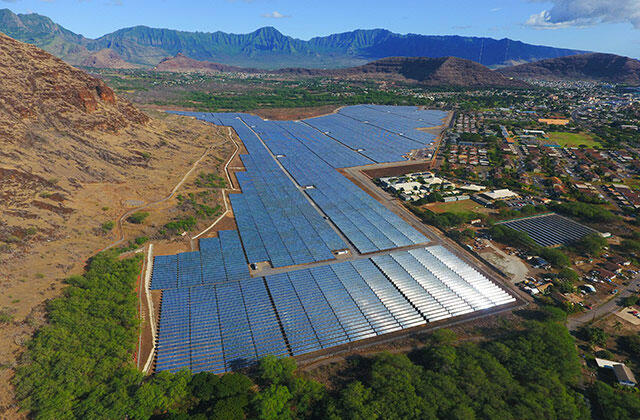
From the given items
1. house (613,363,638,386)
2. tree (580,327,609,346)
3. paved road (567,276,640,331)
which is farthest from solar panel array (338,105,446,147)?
house (613,363,638,386)

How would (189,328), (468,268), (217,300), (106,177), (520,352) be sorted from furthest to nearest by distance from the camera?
(106,177)
(468,268)
(217,300)
(189,328)
(520,352)

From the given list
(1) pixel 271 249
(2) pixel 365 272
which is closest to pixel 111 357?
(1) pixel 271 249

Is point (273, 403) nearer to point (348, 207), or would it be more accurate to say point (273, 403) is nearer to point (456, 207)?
point (348, 207)

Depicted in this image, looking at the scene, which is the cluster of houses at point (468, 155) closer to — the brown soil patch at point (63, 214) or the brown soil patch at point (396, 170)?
the brown soil patch at point (396, 170)

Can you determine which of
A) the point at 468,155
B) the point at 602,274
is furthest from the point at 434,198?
the point at 468,155

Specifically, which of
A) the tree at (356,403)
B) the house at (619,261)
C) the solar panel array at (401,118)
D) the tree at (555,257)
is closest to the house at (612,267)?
the house at (619,261)

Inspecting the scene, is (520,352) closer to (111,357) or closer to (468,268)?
(468,268)
